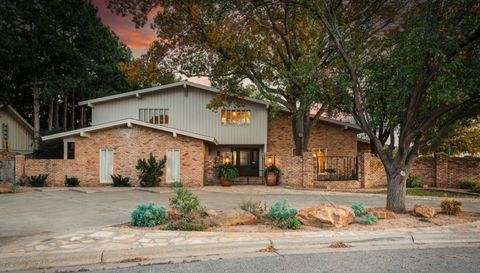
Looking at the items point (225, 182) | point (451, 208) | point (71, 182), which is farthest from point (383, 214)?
point (71, 182)

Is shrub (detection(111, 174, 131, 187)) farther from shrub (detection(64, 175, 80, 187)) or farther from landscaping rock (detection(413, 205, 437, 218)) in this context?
→ landscaping rock (detection(413, 205, 437, 218))

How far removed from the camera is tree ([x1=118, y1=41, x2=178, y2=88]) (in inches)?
838

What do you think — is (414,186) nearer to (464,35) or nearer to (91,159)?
(464,35)

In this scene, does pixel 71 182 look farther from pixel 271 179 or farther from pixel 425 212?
pixel 425 212

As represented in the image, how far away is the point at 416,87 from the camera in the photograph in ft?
31.3

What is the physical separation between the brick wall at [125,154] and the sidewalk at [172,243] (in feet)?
41.1

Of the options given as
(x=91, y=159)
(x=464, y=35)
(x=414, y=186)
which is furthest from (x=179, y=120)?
(x=464, y=35)

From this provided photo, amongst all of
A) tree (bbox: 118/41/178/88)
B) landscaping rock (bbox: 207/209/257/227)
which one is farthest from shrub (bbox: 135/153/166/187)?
landscaping rock (bbox: 207/209/257/227)

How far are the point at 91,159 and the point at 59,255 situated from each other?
51.5 feet

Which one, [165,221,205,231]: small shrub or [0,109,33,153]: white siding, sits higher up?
[0,109,33,153]: white siding

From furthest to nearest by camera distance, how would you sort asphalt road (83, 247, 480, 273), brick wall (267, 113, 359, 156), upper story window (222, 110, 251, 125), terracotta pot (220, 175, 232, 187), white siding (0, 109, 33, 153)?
white siding (0, 109, 33, 153)
brick wall (267, 113, 359, 156)
upper story window (222, 110, 251, 125)
terracotta pot (220, 175, 232, 187)
asphalt road (83, 247, 480, 273)

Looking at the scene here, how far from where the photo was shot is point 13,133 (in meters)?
29.4

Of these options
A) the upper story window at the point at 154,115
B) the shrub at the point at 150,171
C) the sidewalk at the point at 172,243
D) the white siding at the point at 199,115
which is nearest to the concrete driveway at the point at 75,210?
the sidewalk at the point at 172,243

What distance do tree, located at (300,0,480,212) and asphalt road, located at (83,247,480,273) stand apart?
387 cm
